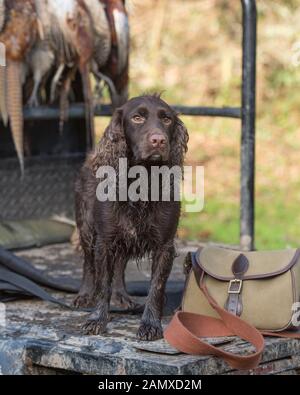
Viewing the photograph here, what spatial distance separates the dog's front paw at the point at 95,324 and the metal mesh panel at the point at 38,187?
212 cm

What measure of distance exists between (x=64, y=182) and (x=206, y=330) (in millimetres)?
2661

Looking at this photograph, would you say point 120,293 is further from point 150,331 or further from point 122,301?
point 150,331

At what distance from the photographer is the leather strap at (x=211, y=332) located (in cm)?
348

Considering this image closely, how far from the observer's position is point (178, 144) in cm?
381

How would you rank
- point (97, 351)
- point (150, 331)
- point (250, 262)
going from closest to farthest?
point (97, 351) < point (150, 331) < point (250, 262)

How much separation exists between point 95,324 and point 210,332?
0.44 meters

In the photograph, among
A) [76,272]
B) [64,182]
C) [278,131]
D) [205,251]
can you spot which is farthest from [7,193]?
[278,131]

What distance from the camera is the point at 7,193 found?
19.4 feet

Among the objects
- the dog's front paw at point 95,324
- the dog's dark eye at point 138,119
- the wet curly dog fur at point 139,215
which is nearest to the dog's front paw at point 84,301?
the wet curly dog fur at point 139,215

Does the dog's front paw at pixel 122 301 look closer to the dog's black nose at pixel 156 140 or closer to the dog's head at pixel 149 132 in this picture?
the dog's head at pixel 149 132

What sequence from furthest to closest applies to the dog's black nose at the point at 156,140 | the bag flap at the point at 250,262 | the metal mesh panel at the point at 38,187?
the metal mesh panel at the point at 38,187
the bag flap at the point at 250,262
the dog's black nose at the point at 156,140

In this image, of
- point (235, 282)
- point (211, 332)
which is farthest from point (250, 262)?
point (211, 332)

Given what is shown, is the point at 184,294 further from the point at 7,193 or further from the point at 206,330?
the point at 7,193

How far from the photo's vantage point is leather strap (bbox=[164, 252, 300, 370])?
11.4 ft
